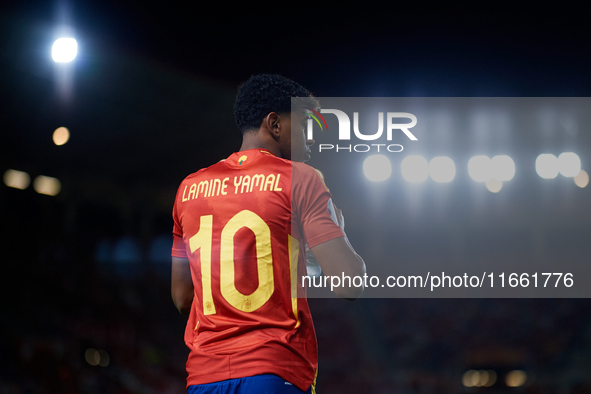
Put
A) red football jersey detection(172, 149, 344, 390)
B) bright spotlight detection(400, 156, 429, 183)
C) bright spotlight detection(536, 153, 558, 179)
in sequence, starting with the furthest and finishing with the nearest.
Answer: bright spotlight detection(536, 153, 558, 179) → bright spotlight detection(400, 156, 429, 183) → red football jersey detection(172, 149, 344, 390)

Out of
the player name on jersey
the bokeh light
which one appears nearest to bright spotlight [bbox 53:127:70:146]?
the player name on jersey

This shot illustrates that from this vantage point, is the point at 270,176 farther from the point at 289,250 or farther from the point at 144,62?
the point at 144,62

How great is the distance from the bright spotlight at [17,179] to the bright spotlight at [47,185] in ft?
0.37

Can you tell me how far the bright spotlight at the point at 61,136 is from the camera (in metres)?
4.87

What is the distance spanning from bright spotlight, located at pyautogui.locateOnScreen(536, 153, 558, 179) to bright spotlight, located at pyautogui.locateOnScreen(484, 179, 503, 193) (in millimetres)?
409

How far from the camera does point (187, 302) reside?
1.34 meters

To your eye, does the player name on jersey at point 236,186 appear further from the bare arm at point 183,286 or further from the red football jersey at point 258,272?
the bare arm at point 183,286

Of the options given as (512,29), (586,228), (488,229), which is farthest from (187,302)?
(586,228)

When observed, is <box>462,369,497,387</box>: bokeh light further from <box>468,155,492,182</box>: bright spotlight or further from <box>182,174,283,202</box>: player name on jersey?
<box>182,174,283,202</box>: player name on jersey

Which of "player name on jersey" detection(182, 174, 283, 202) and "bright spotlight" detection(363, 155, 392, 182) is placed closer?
"player name on jersey" detection(182, 174, 283, 202)

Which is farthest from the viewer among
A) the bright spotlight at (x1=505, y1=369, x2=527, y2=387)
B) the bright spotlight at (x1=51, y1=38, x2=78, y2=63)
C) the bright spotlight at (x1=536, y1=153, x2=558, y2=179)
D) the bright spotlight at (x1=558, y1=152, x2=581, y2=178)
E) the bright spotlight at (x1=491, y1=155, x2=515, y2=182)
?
the bright spotlight at (x1=505, y1=369, x2=527, y2=387)

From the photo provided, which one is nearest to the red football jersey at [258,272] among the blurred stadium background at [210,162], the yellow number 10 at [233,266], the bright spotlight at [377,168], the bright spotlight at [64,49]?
the yellow number 10 at [233,266]

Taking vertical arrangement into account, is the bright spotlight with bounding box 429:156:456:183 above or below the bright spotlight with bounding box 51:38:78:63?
below

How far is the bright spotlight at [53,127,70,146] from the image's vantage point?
4.87 meters
